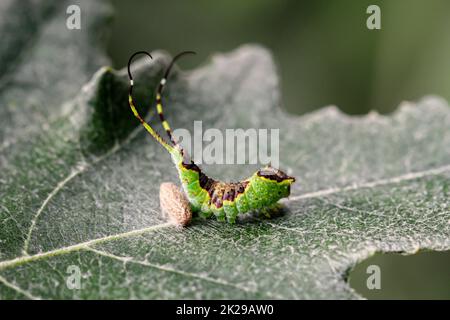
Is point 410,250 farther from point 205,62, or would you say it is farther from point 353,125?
point 205,62

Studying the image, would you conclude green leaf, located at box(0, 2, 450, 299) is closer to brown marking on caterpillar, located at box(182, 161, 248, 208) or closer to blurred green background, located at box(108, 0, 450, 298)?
brown marking on caterpillar, located at box(182, 161, 248, 208)

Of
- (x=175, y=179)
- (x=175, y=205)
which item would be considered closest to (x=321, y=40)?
(x=175, y=179)

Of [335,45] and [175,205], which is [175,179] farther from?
[335,45]

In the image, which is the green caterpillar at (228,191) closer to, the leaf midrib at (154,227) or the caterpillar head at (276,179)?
the caterpillar head at (276,179)

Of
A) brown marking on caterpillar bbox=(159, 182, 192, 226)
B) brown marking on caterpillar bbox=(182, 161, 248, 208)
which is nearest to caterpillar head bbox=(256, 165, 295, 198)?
brown marking on caterpillar bbox=(182, 161, 248, 208)

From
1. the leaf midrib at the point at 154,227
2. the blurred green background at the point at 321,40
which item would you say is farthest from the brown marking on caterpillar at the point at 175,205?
the blurred green background at the point at 321,40
